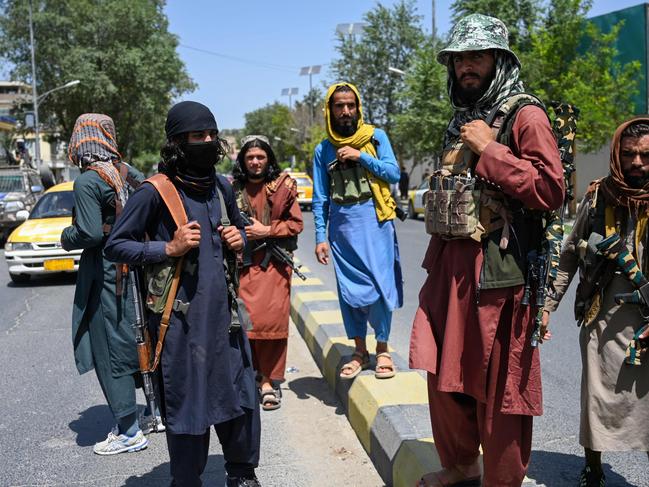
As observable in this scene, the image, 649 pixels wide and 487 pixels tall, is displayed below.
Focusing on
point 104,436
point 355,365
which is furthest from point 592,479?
point 104,436

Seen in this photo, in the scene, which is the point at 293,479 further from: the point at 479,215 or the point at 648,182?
the point at 648,182

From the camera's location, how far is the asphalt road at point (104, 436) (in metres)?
3.96

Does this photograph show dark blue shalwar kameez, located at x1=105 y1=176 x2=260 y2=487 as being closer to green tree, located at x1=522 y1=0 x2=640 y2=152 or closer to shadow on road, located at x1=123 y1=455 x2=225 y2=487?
shadow on road, located at x1=123 y1=455 x2=225 y2=487

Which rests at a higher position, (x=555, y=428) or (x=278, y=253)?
(x=278, y=253)

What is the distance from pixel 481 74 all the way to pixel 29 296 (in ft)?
30.8

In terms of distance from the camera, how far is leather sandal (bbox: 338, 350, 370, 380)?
490 centimetres

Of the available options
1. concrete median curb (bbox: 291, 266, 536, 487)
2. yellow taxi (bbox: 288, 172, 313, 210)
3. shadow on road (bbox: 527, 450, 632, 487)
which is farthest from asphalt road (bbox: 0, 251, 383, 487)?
yellow taxi (bbox: 288, 172, 313, 210)

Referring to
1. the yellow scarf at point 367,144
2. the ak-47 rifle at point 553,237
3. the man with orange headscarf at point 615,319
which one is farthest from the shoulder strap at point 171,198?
the yellow scarf at point 367,144

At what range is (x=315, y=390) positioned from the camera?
560 centimetres

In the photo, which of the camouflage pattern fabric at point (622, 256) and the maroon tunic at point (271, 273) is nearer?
the camouflage pattern fabric at point (622, 256)

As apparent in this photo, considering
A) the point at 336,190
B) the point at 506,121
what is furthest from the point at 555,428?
the point at 506,121

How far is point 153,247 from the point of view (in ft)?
9.71

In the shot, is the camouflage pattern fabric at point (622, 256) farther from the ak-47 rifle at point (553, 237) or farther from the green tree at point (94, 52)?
the green tree at point (94, 52)

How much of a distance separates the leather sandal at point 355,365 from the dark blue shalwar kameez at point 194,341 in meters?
1.82
